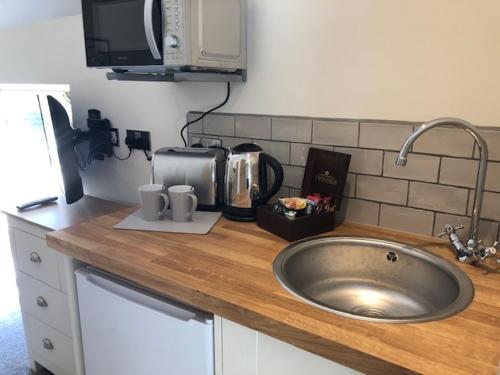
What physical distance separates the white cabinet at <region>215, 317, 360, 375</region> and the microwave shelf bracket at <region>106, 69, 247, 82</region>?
0.85 m

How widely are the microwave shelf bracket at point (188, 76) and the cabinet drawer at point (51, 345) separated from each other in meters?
1.09

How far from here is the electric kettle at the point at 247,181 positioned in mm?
1378

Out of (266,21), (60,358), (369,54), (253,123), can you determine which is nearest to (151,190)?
(253,123)

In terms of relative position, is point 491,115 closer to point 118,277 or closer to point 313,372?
point 313,372

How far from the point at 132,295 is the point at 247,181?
52 centimetres

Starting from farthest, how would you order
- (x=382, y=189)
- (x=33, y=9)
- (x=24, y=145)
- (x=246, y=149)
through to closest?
(x=24, y=145) < (x=33, y=9) < (x=246, y=149) < (x=382, y=189)

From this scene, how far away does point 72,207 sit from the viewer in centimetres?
202

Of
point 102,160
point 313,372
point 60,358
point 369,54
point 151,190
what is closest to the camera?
point 313,372

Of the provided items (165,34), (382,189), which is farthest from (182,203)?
(382,189)

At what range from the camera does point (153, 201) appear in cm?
138

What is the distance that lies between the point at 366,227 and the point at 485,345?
0.64 meters

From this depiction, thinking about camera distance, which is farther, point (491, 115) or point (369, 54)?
point (369, 54)

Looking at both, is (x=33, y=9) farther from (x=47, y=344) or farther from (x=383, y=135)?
(x=383, y=135)

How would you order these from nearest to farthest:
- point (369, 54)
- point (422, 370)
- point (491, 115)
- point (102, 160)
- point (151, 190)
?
1. point (422, 370)
2. point (491, 115)
3. point (369, 54)
4. point (151, 190)
5. point (102, 160)
